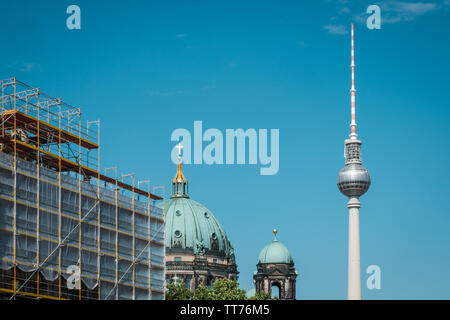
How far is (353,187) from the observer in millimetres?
145625

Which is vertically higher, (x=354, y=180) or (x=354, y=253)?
(x=354, y=180)

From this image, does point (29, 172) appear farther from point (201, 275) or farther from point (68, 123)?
point (201, 275)

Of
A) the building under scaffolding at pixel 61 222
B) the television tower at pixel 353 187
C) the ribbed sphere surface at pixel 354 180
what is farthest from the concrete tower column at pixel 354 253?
the building under scaffolding at pixel 61 222

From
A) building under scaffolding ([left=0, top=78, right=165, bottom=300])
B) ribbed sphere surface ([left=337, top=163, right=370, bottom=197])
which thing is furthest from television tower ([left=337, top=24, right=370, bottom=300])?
building under scaffolding ([left=0, top=78, right=165, bottom=300])

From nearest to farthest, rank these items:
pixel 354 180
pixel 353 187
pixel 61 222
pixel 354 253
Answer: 1. pixel 61 222
2. pixel 354 253
3. pixel 354 180
4. pixel 353 187

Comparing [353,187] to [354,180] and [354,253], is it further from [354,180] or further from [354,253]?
[354,253]

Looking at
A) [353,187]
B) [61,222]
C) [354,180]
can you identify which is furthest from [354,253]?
[61,222]

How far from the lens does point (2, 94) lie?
3521 inches

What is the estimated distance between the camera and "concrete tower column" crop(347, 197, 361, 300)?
141250 mm

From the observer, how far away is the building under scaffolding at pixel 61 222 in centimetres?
8338

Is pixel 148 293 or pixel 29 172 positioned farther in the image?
pixel 148 293

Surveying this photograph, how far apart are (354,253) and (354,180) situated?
1019 cm
